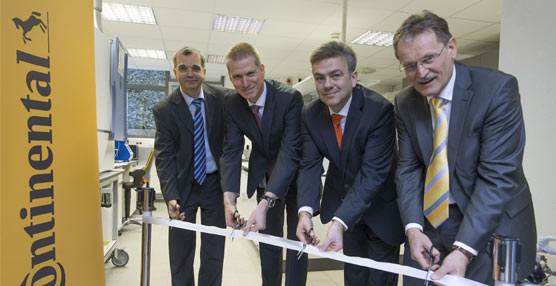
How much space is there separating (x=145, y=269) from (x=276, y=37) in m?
4.79

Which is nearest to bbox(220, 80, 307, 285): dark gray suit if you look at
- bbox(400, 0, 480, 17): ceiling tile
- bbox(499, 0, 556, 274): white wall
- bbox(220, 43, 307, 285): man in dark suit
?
bbox(220, 43, 307, 285): man in dark suit

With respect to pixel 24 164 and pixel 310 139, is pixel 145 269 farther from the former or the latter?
pixel 310 139

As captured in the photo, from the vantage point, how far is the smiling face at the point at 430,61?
1.11 m

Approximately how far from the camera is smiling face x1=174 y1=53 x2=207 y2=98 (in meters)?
1.83

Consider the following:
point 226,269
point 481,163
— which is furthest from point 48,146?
point 226,269

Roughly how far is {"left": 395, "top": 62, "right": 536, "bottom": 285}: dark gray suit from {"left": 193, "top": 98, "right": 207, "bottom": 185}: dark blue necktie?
107 centimetres

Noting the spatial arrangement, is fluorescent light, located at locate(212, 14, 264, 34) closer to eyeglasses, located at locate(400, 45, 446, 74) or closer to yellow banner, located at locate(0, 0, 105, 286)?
yellow banner, located at locate(0, 0, 105, 286)

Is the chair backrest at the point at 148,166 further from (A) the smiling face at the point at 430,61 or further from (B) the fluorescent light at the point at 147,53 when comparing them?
(A) the smiling face at the point at 430,61

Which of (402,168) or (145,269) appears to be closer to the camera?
(402,168)

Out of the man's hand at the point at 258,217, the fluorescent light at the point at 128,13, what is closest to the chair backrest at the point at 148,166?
the fluorescent light at the point at 128,13

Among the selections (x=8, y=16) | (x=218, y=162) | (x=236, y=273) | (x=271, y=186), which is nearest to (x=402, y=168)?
(x=271, y=186)

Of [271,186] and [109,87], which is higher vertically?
[109,87]

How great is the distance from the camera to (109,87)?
93.0 inches

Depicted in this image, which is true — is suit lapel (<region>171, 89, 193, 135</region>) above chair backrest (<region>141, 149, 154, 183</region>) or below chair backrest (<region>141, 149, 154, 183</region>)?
above
